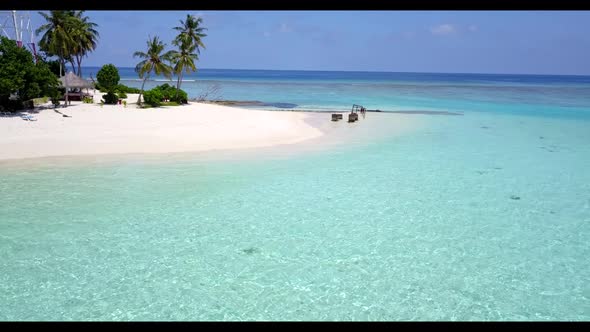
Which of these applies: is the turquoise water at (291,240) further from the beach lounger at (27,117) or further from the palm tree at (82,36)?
the palm tree at (82,36)

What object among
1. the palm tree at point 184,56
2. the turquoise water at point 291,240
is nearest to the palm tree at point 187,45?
the palm tree at point 184,56

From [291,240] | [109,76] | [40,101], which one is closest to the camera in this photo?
[291,240]

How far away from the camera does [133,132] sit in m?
25.0

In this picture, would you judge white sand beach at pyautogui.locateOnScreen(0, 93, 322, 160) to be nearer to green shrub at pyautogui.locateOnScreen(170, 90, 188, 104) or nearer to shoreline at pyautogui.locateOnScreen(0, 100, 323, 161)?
shoreline at pyautogui.locateOnScreen(0, 100, 323, 161)

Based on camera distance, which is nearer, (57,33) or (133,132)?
(133,132)

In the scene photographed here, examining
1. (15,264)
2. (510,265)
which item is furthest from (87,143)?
(510,265)

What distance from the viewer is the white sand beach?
68.0 feet

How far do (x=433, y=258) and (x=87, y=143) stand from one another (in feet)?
60.3

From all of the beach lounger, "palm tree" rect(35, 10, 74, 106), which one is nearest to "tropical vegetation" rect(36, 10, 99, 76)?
"palm tree" rect(35, 10, 74, 106)

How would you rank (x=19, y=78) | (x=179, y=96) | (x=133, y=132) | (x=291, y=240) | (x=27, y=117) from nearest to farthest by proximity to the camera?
(x=291, y=240) → (x=133, y=132) → (x=19, y=78) → (x=27, y=117) → (x=179, y=96)

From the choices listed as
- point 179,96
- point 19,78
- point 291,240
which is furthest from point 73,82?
point 291,240

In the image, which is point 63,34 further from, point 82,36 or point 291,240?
point 291,240

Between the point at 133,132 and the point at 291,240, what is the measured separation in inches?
691
